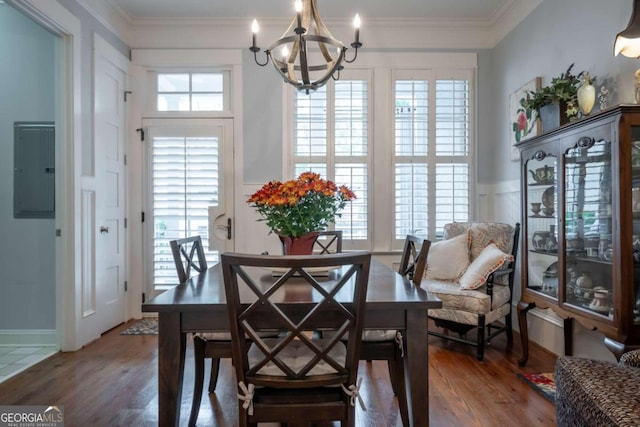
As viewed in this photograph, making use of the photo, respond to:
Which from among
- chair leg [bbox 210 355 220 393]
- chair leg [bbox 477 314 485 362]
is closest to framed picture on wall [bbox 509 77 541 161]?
chair leg [bbox 477 314 485 362]

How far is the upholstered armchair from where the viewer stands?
2734 mm

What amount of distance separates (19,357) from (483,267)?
358 cm

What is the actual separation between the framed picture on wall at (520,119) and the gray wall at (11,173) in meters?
3.98

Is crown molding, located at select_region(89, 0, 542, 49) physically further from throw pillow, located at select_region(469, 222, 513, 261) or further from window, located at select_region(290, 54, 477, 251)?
throw pillow, located at select_region(469, 222, 513, 261)

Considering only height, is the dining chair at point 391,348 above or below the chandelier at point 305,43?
below

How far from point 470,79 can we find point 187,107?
2.93m

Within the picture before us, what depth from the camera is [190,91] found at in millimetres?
3824

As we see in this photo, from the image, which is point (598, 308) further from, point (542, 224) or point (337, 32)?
point (337, 32)

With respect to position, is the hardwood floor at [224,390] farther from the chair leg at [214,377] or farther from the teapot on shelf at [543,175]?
the teapot on shelf at [543,175]

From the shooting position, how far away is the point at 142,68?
3773mm

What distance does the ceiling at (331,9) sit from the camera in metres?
3.37

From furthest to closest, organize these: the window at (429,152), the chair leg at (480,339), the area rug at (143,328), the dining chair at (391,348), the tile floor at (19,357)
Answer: the window at (429,152) → the area rug at (143,328) → the chair leg at (480,339) → the tile floor at (19,357) → the dining chair at (391,348)

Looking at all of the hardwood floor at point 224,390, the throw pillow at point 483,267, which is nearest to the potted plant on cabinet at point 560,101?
the throw pillow at point 483,267

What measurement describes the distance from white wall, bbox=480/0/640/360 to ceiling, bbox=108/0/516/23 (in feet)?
1.30
